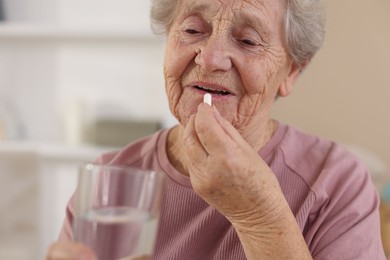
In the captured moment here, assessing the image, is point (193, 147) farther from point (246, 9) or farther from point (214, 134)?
point (246, 9)

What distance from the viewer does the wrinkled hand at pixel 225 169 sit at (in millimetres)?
839

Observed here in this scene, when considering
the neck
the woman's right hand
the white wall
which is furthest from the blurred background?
the woman's right hand

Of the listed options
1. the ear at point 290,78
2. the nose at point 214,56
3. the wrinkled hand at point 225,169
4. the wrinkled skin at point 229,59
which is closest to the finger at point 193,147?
the wrinkled hand at point 225,169

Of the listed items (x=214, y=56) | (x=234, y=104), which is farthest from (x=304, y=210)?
(x=214, y=56)

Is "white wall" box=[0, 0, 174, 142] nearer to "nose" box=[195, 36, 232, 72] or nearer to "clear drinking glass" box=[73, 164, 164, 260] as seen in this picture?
"nose" box=[195, 36, 232, 72]

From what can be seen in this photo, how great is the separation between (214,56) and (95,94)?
1.59 m

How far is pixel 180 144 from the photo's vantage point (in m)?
1.31

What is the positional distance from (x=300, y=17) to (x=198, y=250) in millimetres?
528

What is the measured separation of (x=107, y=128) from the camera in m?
2.50

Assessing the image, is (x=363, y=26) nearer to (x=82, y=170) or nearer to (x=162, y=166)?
(x=162, y=166)

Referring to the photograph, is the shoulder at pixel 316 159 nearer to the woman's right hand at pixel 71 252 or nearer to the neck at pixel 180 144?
the neck at pixel 180 144

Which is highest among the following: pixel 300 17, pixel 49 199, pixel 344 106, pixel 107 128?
pixel 300 17

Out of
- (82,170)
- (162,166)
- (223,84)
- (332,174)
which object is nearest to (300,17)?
(223,84)

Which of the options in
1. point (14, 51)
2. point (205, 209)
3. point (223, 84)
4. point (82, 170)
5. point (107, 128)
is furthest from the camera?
point (14, 51)
